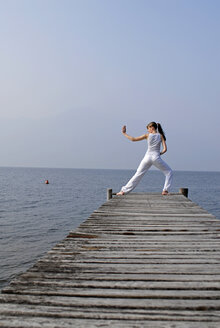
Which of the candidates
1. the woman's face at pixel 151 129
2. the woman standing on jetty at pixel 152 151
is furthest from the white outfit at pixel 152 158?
the woman's face at pixel 151 129

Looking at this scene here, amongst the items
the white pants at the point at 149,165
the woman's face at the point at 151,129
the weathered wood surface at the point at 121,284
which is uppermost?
the woman's face at the point at 151,129

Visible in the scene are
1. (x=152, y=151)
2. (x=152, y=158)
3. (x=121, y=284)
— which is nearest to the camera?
(x=121, y=284)

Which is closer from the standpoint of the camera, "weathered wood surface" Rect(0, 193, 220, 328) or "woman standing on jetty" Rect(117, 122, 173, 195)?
"weathered wood surface" Rect(0, 193, 220, 328)

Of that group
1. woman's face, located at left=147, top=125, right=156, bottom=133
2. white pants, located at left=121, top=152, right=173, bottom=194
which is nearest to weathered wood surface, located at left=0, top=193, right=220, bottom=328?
white pants, located at left=121, top=152, right=173, bottom=194

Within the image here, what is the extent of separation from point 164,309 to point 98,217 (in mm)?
4030

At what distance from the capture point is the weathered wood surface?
77.1 inches

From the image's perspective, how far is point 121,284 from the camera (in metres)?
2.54

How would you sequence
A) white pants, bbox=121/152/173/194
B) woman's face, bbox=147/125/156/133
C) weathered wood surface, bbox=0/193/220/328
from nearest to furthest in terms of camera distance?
weathered wood surface, bbox=0/193/220/328
white pants, bbox=121/152/173/194
woman's face, bbox=147/125/156/133

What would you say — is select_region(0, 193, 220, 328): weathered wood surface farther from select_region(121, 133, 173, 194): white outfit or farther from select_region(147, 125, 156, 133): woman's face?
select_region(147, 125, 156, 133): woman's face

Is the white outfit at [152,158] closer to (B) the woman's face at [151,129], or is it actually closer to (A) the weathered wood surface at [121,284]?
(B) the woman's face at [151,129]

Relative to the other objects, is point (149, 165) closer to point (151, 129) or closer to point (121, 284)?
point (151, 129)

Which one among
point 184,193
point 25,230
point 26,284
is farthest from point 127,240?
point 25,230

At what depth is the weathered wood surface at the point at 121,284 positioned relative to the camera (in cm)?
196

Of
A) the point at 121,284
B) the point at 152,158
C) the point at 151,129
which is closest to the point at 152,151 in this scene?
the point at 152,158
